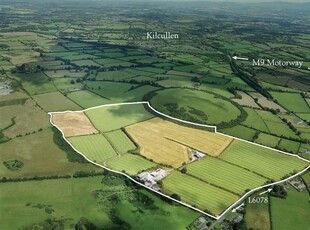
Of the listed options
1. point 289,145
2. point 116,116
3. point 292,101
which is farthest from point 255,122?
point 116,116

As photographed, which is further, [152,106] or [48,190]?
[152,106]

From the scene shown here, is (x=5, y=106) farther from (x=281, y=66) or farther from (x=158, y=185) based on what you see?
(x=281, y=66)

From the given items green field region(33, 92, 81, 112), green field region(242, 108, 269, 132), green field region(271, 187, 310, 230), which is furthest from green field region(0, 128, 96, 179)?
green field region(242, 108, 269, 132)

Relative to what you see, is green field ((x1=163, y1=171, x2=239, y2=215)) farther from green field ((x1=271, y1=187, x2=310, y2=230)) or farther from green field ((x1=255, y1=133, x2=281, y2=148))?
green field ((x1=255, y1=133, x2=281, y2=148))

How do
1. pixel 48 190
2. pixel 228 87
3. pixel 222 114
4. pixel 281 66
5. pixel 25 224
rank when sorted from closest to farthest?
pixel 25 224 → pixel 48 190 → pixel 222 114 → pixel 228 87 → pixel 281 66

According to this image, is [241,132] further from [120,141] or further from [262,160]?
[120,141]

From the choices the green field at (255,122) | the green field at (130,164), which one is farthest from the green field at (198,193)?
the green field at (255,122)

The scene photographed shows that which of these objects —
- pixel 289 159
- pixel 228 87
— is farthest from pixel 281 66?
pixel 289 159

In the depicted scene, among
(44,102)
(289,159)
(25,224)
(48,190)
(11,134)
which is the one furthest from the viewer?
(44,102)

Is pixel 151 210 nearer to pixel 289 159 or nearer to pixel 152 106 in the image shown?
pixel 289 159
